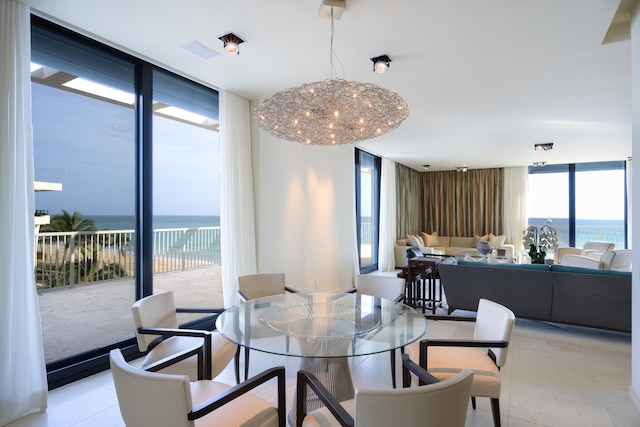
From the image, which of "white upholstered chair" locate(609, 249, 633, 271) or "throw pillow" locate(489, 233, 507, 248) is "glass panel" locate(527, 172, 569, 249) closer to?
"throw pillow" locate(489, 233, 507, 248)

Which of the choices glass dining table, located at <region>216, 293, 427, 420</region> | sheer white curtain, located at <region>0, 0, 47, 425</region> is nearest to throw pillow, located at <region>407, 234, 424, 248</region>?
glass dining table, located at <region>216, 293, 427, 420</region>

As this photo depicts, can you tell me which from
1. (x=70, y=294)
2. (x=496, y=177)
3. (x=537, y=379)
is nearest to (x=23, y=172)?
(x=70, y=294)

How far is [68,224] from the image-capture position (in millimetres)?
2762

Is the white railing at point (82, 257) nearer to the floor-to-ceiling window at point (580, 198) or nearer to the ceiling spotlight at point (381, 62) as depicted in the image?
the ceiling spotlight at point (381, 62)

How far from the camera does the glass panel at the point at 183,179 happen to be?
3543 mm

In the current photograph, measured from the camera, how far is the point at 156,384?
3.89ft

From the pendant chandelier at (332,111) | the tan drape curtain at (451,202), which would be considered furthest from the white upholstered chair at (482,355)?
the tan drape curtain at (451,202)

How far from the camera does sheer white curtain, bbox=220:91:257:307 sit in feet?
12.1

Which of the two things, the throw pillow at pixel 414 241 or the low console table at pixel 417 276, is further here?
the throw pillow at pixel 414 241

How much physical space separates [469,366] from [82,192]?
10.1 ft

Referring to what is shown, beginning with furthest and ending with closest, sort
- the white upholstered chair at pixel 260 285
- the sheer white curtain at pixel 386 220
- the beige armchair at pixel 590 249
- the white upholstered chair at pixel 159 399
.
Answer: the sheer white curtain at pixel 386 220 → the beige armchair at pixel 590 249 → the white upholstered chair at pixel 260 285 → the white upholstered chair at pixel 159 399

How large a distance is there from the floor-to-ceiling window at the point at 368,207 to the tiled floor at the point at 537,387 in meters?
4.12

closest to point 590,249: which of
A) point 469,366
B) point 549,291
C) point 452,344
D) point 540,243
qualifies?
point 540,243

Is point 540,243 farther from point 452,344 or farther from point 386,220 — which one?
point 452,344
